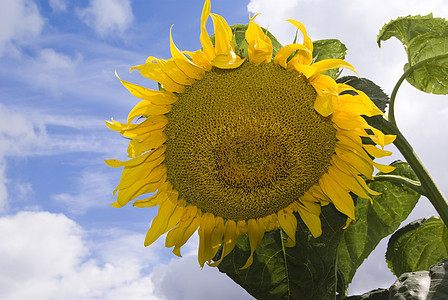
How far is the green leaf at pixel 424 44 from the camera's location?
2948mm

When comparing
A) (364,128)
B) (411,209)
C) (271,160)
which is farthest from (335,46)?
(411,209)

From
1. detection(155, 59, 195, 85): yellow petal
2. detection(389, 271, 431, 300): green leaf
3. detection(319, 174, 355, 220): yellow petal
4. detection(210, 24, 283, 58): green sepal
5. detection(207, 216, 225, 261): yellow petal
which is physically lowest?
detection(389, 271, 431, 300): green leaf

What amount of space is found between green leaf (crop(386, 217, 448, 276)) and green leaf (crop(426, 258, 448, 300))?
87cm

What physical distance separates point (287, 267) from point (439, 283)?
2.59 ft

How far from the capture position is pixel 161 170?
8.23 feet

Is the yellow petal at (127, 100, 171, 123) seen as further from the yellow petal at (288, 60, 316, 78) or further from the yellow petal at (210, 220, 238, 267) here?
the yellow petal at (210, 220, 238, 267)

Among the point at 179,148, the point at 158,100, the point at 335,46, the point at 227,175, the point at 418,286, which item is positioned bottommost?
the point at 418,286

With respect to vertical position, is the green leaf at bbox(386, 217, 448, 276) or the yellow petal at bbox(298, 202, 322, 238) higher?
the yellow petal at bbox(298, 202, 322, 238)

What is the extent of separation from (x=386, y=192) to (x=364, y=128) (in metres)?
1.00

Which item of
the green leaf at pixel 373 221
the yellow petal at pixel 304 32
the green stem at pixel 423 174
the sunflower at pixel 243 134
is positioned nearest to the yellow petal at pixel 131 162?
the sunflower at pixel 243 134

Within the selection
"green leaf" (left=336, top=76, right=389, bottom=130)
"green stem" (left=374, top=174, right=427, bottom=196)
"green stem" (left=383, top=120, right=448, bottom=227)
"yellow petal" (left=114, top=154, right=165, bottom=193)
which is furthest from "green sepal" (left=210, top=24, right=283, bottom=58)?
"green stem" (left=374, top=174, right=427, bottom=196)

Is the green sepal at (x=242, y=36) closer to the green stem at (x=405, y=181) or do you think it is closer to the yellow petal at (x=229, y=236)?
the yellow petal at (x=229, y=236)

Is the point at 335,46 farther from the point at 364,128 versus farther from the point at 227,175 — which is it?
the point at 227,175

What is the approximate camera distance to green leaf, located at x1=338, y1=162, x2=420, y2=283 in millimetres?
3113
